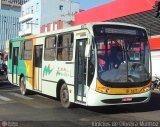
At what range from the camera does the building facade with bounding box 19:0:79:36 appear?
7937 centimetres

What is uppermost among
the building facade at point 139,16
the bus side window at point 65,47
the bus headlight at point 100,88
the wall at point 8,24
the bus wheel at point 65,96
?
the wall at point 8,24

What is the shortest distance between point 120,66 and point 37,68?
212 inches

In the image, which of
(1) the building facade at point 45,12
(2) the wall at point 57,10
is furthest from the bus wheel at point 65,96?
(2) the wall at point 57,10

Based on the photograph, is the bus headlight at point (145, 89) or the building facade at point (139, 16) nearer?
the bus headlight at point (145, 89)

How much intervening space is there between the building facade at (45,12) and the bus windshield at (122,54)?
6503 cm

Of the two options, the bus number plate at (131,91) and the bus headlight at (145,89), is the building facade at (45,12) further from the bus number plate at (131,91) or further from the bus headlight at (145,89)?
the bus number plate at (131,91)

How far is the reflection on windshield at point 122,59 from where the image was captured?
12766 millimetres

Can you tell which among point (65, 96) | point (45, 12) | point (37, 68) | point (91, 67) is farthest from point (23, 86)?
point (45, 12)

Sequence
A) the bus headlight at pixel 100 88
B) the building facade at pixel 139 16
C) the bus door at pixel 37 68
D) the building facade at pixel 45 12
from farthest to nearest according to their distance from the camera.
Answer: the building facade at pixel 45 12 < the building facade at pixel 139 16 < the bus door at pixel 37 68 < the bus headlight at pixel 100 88

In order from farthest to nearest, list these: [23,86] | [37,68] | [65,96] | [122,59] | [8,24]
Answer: [8,24], [23,86], [37,68], [65,96], [122,59]

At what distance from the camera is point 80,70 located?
44.5 feet

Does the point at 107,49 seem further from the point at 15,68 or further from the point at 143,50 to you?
the point at 15,68

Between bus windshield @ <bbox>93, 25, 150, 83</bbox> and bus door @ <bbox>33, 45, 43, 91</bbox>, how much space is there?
15.4 ft

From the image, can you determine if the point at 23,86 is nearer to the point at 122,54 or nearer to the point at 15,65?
the point at 15,65
